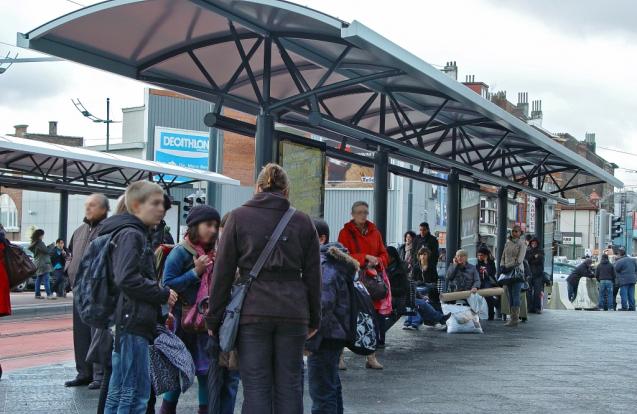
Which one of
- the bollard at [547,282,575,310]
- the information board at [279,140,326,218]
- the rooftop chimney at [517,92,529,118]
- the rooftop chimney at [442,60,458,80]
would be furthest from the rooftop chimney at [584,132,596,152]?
the information board at [279,140,326,218]

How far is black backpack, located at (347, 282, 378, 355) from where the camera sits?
6855 mm

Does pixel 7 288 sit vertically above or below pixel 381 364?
above

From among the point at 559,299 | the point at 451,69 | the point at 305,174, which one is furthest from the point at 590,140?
the point at 305,174

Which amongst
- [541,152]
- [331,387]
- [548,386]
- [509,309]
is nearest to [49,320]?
[509,309]

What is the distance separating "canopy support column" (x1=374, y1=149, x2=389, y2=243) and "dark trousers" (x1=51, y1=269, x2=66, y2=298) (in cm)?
1282

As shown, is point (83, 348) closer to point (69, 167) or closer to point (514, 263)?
point (514, 263)

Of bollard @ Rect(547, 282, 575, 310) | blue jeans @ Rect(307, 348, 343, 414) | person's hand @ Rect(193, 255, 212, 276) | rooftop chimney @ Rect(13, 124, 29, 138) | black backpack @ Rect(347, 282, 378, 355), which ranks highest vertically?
rooftop chimney @ Rect(13, 124, 29, 138)

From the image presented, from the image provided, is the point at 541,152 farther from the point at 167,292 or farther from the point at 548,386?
the point at 167,292

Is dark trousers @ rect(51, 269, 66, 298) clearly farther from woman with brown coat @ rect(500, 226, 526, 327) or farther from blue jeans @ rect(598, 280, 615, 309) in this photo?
blue jeans @ rect(598, 280, 615, 309)

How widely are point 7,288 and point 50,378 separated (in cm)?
116

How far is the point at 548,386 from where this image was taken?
9367mm

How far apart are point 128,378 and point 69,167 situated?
20.9m

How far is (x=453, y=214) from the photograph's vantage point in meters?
18.5

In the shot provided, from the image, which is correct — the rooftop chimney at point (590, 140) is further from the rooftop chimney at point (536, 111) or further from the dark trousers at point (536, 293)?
the dark trousers at point (536, 293)
